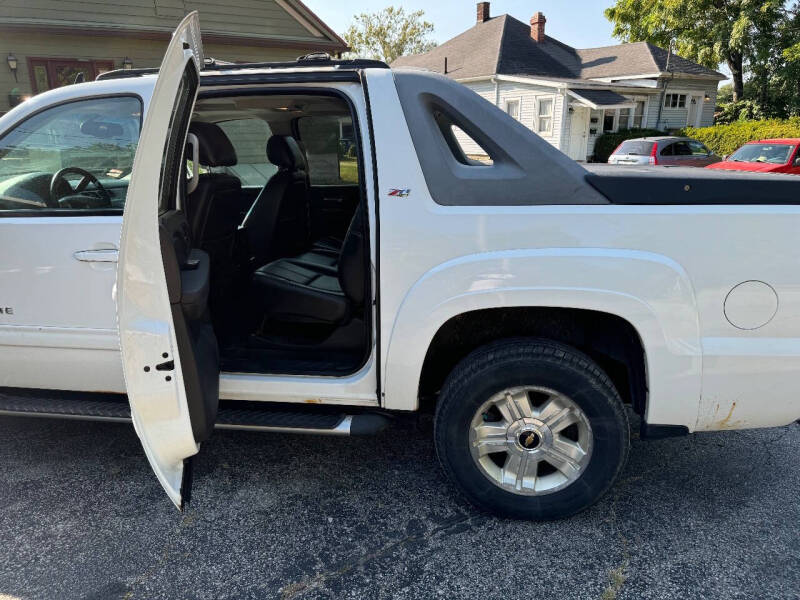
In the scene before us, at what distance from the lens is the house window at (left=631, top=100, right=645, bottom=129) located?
86.7ft

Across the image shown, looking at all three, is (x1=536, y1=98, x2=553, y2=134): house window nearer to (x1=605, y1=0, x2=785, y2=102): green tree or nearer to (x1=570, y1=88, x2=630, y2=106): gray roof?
(x1=570, y1=88, x2=630, y2=106): gray roof

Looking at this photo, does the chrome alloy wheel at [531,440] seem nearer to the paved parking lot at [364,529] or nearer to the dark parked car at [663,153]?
the paved parking lot at [364,529]

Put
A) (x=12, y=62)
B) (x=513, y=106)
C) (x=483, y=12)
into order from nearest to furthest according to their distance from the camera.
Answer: (x=12, y=62), (x=513, y=106), (x=483, y=12)

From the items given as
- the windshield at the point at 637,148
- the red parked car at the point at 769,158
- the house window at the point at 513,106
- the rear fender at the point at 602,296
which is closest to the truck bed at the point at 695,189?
Result: the rear fender at the point at 602,296

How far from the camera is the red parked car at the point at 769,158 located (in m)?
12.6

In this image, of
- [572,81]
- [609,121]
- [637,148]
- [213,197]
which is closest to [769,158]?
[637,148]

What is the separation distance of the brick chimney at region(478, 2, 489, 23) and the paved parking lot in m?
29.2

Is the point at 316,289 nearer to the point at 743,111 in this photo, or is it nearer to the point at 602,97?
the point at 602,97

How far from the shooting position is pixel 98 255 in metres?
2.57

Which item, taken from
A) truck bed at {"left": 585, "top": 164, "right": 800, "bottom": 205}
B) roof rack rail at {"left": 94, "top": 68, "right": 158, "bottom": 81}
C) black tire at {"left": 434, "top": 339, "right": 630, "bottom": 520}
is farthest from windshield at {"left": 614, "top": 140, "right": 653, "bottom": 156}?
roof rack rail at {"left": 94, "top": 68, "right": 158, "bottom": 81}

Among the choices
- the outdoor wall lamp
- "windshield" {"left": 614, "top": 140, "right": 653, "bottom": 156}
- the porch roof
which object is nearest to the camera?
the outdoor wall lamp

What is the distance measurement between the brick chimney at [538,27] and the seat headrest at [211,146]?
27.2 meters

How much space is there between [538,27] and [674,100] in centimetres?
723

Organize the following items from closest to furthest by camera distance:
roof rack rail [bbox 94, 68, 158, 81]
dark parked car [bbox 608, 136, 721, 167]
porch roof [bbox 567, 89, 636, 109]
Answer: roof rack rail [bbox 94, 68, 158, 81] < dark parked car [bbox 608, 136, 721, 167] < porch roof [bbox 567, 89, 636, 109]
